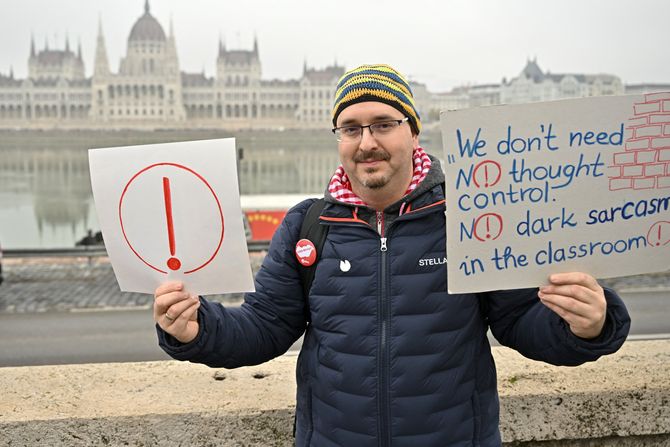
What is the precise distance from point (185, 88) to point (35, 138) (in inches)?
925

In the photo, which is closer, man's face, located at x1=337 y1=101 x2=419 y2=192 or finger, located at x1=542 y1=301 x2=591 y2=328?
finger, located at x1=542 y1=301 x2=591 y2=328

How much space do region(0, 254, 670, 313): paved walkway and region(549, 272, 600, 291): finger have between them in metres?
7.21

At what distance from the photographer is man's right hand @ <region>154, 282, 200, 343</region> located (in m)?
1.59

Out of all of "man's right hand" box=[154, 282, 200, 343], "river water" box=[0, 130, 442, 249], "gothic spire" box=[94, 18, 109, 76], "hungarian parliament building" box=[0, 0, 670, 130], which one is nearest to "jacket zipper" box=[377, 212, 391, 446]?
"man's right hand" box=[154, 282, 200, 343]

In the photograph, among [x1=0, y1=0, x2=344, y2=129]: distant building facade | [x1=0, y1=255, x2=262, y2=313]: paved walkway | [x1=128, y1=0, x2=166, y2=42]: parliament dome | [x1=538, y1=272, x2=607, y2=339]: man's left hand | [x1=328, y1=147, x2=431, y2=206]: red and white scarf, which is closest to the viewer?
[x1=538, y1=272, x2=607, y2=339]: man's left hand

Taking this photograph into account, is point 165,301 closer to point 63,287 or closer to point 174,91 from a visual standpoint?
point 63,287

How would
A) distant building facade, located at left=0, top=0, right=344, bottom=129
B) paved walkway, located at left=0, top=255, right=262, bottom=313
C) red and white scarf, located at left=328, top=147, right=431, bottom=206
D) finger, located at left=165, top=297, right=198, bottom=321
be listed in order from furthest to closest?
1. distant building facade, located at left=0, top=0, right=344, bottom=129
2. paved walkway, located at left=0, top=255, right=262, bottom=313
3. red and white scarf, located at left=328, top=147, right=431, bottom=206
4. finger, located at left=165, top=297, right=198, bottom=321

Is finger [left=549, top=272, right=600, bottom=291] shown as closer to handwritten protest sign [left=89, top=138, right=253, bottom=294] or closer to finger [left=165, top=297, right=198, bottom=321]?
handwritten protest sign [left=89, top=138, right=253, bottom=294]

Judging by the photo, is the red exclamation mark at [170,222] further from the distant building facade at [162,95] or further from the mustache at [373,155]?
the distant building facade at [162,95]

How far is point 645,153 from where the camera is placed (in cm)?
153

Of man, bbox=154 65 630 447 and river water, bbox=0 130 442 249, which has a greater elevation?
man, bbox=154 65 630 447

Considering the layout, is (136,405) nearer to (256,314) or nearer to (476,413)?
(256,314)

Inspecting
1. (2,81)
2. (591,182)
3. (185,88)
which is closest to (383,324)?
(591,182)

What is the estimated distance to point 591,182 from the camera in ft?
5.07
